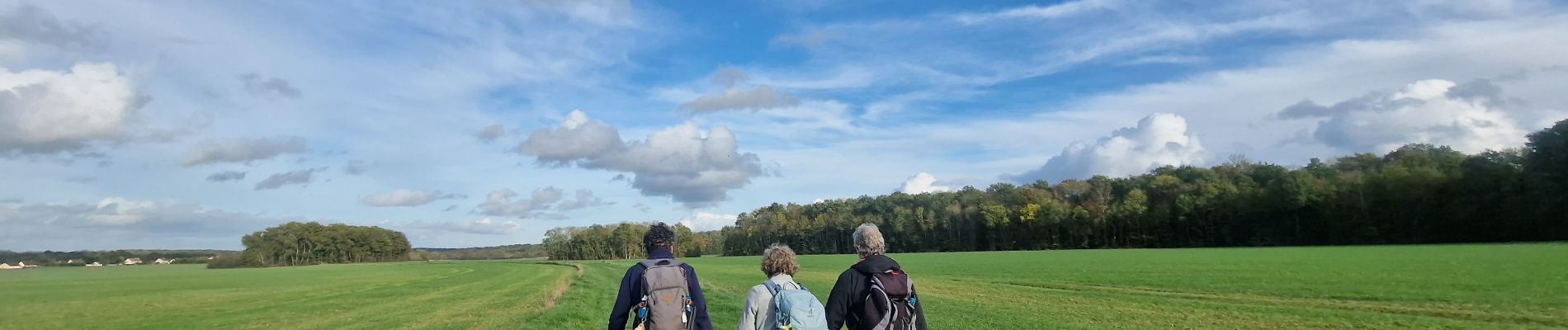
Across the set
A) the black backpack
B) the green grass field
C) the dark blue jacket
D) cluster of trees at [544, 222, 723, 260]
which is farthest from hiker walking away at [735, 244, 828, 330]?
cluster of trees at [544, 222, 723, 260]

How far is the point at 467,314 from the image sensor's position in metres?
24.3

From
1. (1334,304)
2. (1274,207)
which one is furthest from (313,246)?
(1334,304)

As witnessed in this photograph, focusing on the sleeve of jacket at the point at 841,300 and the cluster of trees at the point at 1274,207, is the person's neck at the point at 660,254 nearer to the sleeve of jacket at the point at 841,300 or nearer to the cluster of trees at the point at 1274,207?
the sleeve of jacket at the point at 841,300

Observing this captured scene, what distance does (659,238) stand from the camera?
21.1 ft

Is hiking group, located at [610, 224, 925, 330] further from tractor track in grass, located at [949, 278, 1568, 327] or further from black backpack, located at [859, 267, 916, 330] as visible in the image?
tractor track in grass, located at [949, 278, 1568, 327]

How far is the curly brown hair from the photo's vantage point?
18.7 feet

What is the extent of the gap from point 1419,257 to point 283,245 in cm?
17191

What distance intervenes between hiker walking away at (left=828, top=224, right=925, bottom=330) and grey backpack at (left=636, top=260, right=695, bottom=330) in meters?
1.33

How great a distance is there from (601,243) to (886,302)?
169511 mm

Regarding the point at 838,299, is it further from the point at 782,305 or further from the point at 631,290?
the point at 631,290

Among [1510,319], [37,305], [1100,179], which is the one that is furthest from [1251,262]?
[1100,179]

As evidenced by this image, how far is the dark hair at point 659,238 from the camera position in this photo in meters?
6.41

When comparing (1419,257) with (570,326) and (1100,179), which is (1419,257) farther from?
(1100,179)

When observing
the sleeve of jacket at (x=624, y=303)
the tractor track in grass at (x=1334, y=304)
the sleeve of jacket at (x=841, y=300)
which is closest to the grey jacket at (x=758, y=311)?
the sleeve of jacket at (x=841, y=300)
